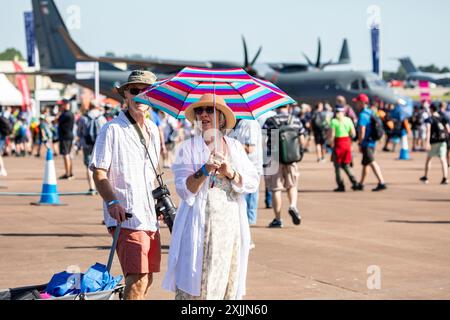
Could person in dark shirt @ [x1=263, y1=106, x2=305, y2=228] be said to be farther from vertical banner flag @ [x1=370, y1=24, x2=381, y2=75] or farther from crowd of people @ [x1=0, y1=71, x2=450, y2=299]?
vertical banner flag @ [x1=370, y1=24, x2=381, y2=75]

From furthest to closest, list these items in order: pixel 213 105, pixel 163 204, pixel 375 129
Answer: pixel 375 129
pixel 163 204
pixel 213 105

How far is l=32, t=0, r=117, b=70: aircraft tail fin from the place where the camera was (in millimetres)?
58606

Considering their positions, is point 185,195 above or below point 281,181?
above

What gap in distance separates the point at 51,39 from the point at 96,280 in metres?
54.8

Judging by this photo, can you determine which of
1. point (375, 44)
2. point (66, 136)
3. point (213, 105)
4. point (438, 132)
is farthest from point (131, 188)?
point (375, 44)

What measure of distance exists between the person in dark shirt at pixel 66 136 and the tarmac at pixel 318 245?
8.54ft

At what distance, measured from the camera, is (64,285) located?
21.8 ft

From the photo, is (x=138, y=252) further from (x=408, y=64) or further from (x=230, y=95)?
(x=408, y=64)

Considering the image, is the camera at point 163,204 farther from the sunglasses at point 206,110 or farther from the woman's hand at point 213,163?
the woman's hand at point 213,163

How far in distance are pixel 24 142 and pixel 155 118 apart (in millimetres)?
11723

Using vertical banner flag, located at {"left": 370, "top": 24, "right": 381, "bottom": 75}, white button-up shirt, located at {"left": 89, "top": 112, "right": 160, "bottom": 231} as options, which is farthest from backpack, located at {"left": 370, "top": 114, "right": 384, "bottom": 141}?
vertical banner flag, located at {"left": 370, "top": 24, "right": 381, "bottom": 75}

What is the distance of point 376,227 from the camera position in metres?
13.8

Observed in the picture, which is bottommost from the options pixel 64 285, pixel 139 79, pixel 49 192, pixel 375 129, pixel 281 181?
pixel 49 192
